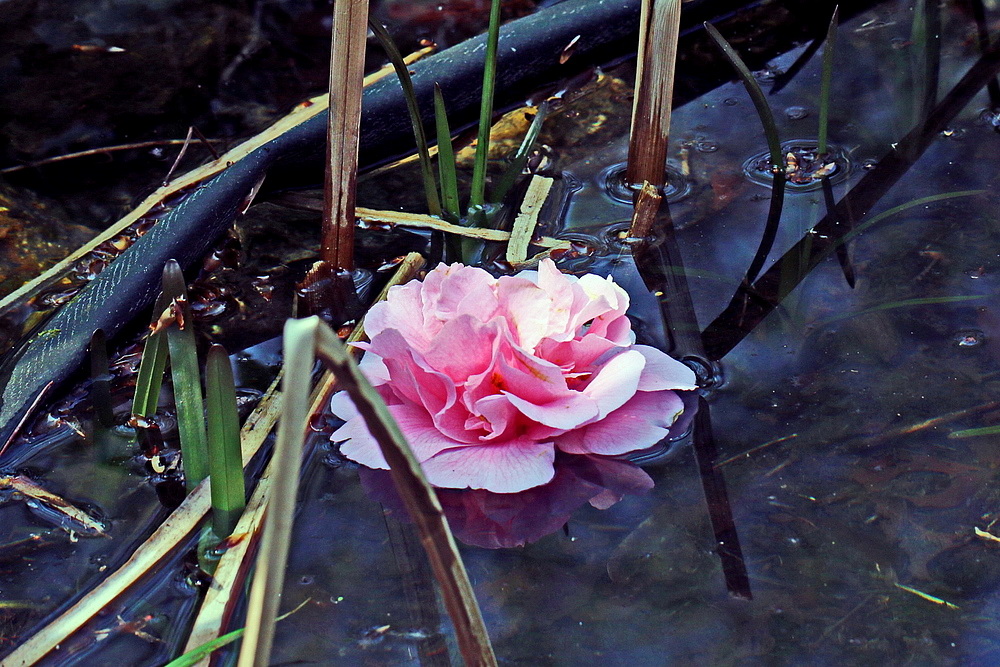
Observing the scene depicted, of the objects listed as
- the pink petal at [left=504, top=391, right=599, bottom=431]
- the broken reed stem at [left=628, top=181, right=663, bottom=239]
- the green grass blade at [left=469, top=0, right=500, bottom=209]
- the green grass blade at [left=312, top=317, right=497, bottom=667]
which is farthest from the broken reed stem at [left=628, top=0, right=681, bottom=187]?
the green grass blade at [left=312, top=317, right=497, bottom=667]

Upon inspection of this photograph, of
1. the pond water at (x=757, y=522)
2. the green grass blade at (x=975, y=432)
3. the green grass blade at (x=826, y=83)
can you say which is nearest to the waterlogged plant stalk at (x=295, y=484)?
the pond water at (x=757, y=522)

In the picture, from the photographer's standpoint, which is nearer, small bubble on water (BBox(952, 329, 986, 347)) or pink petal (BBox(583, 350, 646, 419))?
pink petal (BBox(583, 350, 646, 419))

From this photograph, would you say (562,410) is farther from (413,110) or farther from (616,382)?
(413,110)

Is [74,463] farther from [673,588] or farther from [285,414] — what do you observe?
[673,588]

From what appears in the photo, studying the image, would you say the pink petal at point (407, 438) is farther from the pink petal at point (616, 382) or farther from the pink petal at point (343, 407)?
the pink petal at point (616, 382)

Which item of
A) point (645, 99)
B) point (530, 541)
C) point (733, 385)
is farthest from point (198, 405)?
point (645, 99)

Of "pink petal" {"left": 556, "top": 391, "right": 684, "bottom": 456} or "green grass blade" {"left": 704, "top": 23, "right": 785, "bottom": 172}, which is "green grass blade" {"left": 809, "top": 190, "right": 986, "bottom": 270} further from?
"pink petal" {"left": 556, "top": 391, "right": 684, "bottom": 456}
